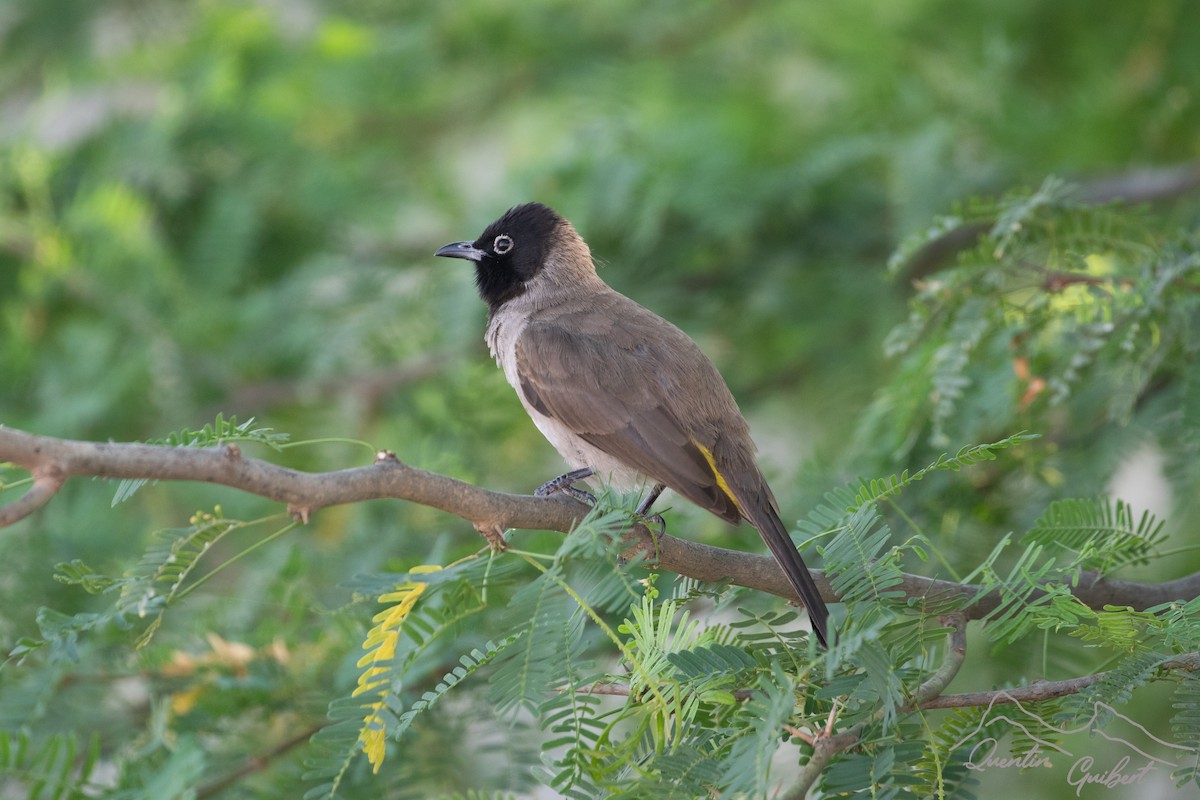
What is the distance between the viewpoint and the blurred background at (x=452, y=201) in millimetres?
5309

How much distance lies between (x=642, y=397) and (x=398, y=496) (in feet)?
5.41

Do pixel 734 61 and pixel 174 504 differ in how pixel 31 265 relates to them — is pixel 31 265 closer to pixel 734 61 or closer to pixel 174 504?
pixel 174 504

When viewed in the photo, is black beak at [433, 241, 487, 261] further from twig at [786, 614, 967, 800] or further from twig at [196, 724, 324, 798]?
twig at [786, 614, 967, 800]

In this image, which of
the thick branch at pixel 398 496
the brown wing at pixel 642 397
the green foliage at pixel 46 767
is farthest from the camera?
the brown wing at pixel 642 397

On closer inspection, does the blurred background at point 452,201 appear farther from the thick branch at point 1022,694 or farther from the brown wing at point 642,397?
the thick branch at point 1022,694

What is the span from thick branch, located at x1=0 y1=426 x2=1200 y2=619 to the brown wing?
836 millimetres

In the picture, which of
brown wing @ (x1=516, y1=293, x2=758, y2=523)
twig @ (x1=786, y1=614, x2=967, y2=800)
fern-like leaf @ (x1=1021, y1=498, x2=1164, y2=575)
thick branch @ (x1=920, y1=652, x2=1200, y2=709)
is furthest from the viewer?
brown wing @ (x1=516, y1=293, x2=758, y2=523)

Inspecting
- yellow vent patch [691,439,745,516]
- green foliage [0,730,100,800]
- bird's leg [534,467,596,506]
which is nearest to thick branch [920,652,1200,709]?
yellow vent patch [691,439,745,516]

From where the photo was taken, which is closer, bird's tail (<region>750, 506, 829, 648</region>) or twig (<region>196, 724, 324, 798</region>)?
bird's tail (<region>750, 506, 829, 648</region>)

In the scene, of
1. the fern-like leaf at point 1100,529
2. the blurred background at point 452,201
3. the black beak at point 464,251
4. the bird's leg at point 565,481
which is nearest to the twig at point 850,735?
the fern-like leaf at point 1100,529

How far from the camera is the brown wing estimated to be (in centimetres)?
350

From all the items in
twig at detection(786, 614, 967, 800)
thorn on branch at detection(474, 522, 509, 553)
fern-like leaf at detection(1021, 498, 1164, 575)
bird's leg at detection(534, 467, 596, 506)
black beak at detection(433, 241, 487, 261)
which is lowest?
twig at detection(786, 614, 967, 800)

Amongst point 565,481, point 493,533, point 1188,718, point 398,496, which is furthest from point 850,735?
point 565,481

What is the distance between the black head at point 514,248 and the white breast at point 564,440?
327 millimetres
